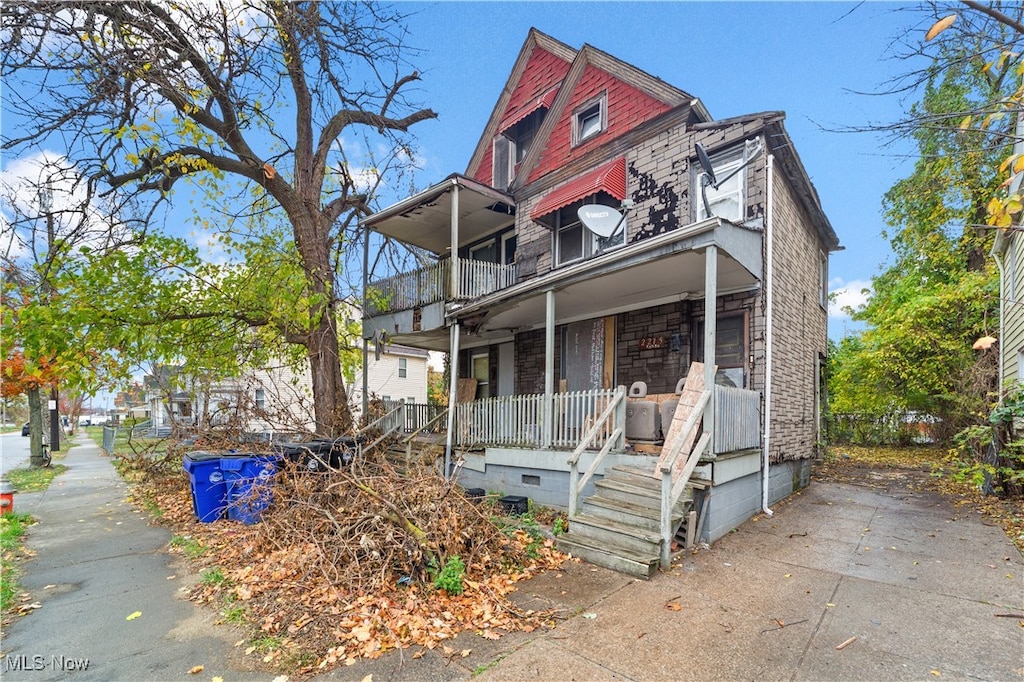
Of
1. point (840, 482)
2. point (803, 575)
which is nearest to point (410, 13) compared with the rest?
point (803, 575)

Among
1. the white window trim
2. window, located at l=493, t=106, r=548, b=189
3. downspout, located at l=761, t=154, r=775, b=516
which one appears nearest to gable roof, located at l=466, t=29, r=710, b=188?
window, located at l=493, t=106, r=548, b=189

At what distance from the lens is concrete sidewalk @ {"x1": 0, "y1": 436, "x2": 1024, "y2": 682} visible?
12.0ft

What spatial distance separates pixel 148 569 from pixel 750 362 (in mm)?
9194

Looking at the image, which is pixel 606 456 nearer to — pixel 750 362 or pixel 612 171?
pixel 750 362

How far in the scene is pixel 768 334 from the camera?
8367mm

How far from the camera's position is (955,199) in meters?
16.7

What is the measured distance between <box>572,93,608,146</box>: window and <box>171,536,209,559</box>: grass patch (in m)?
11.0

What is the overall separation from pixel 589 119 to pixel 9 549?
13.2 meters

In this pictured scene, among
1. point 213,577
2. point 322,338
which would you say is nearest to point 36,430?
point 322,338

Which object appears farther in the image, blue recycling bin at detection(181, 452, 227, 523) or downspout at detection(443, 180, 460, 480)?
downspout at detection(443, 180, 460, 480)

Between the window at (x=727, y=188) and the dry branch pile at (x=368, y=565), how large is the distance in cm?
673

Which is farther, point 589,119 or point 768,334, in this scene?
point 589,119

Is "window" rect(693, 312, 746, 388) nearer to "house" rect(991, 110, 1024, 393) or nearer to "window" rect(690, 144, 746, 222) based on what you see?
"window" rect(690, 144, 746, 222)

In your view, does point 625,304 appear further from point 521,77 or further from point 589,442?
point 521,77
